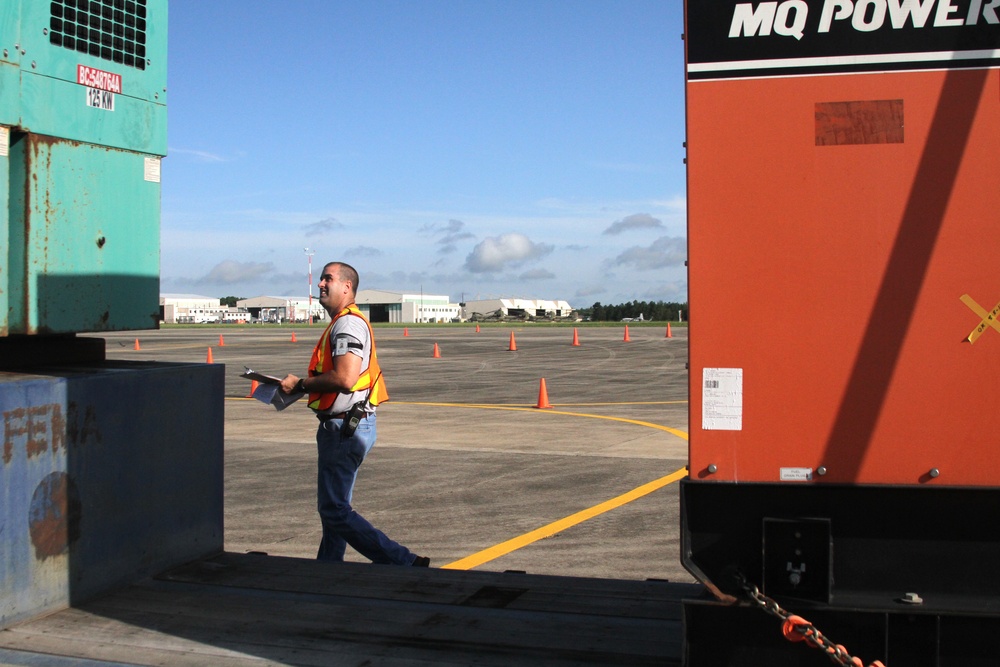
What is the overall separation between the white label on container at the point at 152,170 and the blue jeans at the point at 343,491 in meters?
1.66

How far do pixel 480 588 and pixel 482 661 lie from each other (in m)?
0.99

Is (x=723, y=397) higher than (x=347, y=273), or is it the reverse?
(x=347, y=273)

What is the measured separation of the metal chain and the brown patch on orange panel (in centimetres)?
147

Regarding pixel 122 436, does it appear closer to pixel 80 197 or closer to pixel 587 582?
pixel 80 197

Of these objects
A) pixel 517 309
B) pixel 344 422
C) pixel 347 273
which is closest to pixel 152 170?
pixel 347 273

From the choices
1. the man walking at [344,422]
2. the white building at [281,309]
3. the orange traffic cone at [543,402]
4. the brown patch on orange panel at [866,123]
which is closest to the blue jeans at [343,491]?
the man walking at [344,422]

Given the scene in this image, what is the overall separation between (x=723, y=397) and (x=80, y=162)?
3303 mm

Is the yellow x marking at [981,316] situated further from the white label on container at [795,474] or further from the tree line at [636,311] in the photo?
the tree line at [636,311]

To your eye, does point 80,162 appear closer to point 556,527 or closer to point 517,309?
point 556,527

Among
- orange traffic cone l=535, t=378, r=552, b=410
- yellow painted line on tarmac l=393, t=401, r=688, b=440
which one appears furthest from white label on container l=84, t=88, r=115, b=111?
orange traffic cone l=535, t=378, r=552, b=410

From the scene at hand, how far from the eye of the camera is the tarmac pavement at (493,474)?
7.28 m

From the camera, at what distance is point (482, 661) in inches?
145

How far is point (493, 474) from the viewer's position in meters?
10.4

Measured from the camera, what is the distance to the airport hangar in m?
125
